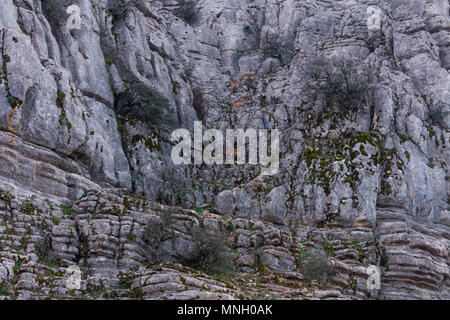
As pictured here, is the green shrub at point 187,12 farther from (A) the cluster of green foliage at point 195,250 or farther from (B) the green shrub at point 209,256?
(B) the green shrub at point 209,256

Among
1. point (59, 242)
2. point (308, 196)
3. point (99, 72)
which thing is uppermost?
point (99, 72)

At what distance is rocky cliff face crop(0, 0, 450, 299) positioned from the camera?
97.6 feet

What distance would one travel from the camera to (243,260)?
110 feet

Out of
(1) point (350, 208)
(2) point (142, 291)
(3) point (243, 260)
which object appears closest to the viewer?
(2) point (142, 291)

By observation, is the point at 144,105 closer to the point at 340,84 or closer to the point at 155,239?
the point at 340,84

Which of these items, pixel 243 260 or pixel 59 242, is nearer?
pixel 59 242

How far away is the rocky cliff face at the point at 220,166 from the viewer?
2973 centimetres

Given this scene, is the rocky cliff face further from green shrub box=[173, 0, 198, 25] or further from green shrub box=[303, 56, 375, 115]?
green shrub box=[173, 0, 198, 25]

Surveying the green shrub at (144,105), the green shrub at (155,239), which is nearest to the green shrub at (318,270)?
the green shrub at (155,239)

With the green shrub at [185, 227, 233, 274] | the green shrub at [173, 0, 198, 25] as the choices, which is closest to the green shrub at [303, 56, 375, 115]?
the green shrub at [185, 227, 233, 274]

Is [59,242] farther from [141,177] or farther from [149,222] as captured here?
[141,177]

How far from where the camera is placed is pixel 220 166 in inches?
1934
